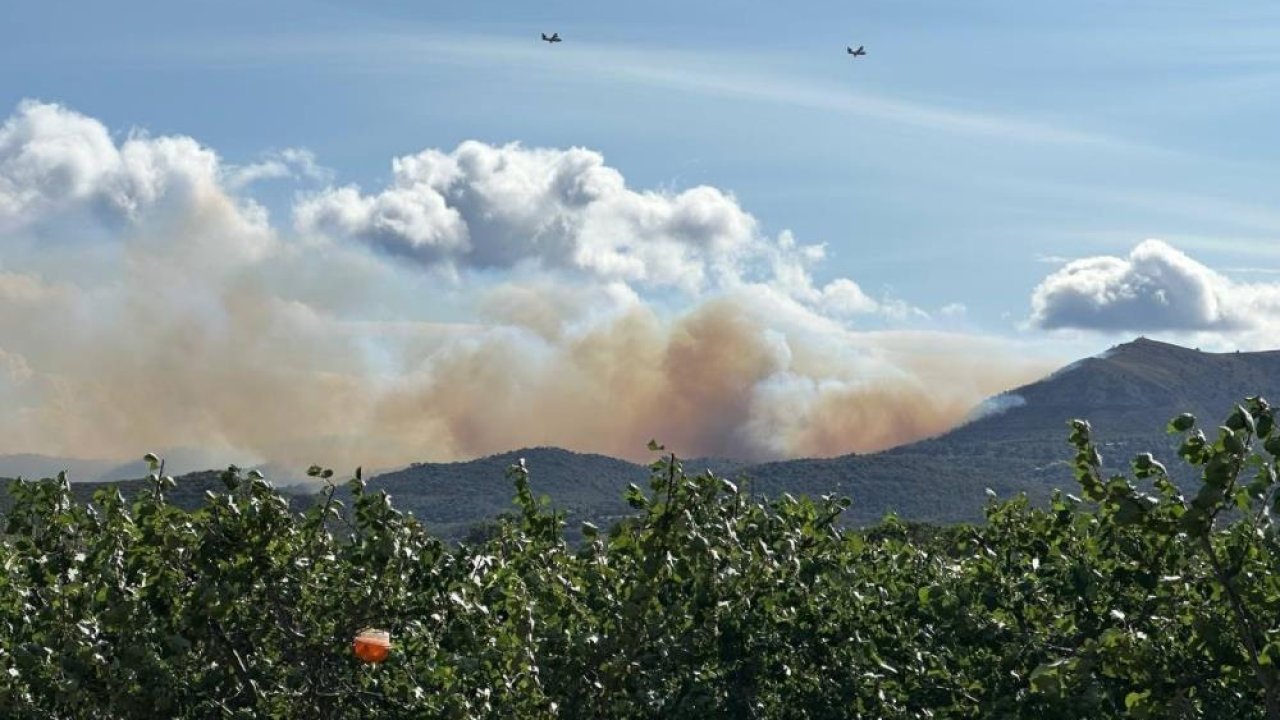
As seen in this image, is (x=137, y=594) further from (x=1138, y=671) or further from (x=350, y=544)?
(x=1138, y=671)

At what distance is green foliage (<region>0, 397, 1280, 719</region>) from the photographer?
1742cm

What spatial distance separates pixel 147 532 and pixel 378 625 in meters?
4.14

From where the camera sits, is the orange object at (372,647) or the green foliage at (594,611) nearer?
the green foliage at (594,611)

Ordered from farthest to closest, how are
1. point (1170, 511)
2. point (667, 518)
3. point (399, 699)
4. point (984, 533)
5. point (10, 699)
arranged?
point (984, 533), point (399, 699), point (10, 699), point (667, 518), point (1170, 511)

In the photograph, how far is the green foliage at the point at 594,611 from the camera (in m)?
17.4

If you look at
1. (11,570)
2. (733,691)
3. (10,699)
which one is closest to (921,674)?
(733,691)

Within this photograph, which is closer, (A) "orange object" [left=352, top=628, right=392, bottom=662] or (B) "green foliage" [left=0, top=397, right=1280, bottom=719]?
(B) "green foliage" [left=0, top=397, right=1280, bottom=719]

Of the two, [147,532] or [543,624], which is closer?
[147,532]

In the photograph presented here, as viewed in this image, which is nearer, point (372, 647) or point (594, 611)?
point (372, 647)

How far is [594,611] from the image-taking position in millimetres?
22891

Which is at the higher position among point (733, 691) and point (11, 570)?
point (11, 570)

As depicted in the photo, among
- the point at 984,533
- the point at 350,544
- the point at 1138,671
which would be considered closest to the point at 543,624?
the point at 350,544

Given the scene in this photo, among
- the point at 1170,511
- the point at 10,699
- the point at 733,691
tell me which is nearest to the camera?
the point at 1170,511

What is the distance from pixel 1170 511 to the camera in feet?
38.1
